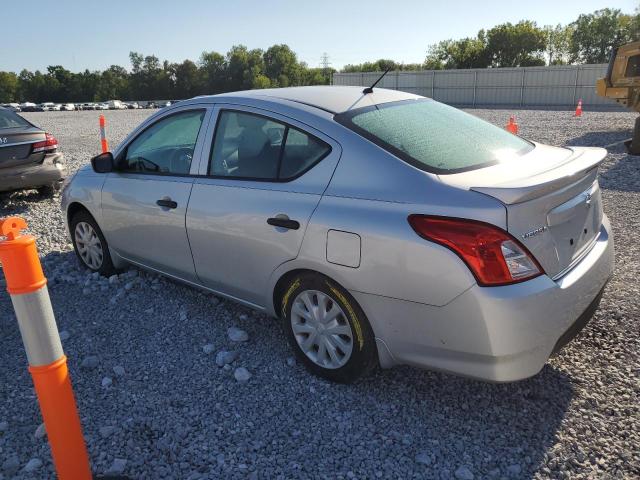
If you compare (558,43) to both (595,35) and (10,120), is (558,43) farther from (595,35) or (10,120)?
(10,120)

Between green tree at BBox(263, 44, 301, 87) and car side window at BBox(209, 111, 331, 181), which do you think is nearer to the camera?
car side window at BBox(209, 111, 331, 181)

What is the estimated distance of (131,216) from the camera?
13.9ft

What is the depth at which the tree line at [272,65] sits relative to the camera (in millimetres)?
74875

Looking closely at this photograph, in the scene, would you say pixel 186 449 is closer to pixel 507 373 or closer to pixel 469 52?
pixel 507 373

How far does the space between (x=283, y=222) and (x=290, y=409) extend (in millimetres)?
1068

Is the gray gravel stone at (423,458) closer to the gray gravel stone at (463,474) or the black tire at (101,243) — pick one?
the gray gravel stone at (463,474)

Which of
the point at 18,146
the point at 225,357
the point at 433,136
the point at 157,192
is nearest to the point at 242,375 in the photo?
the point at 225,357

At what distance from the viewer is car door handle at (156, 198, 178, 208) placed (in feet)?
12.5

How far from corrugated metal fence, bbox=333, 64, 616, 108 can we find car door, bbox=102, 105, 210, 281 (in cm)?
3383

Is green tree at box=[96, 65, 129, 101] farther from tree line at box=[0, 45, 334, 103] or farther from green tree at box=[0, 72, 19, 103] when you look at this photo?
green tree at box=[0, 72, 19, 103]

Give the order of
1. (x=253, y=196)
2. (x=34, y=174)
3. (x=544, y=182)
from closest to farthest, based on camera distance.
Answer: (x=544, y=182)
(x=253, y=196)
(x=34, y=174)

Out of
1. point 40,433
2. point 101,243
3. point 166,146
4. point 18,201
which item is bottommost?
point 40,433

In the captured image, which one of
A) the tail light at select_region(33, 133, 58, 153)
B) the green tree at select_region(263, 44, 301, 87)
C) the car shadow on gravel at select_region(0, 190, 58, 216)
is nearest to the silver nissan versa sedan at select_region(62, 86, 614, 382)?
the tail light at select_region(33, 133, 58, 153)

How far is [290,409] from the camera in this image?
2963mm
